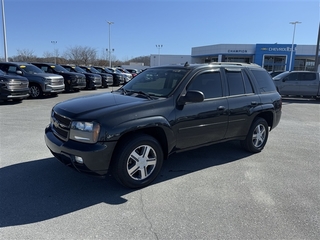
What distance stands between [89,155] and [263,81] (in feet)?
13.6

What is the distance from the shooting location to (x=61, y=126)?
3.72 m

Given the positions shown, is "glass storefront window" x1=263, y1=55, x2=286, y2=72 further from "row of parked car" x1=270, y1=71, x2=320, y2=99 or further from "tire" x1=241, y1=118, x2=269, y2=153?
"tire" x1=241, y1=118, x2=269, y2=153

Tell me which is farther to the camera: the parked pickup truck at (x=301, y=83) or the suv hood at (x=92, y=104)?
the parked pickup truck at (x=301, y=83)

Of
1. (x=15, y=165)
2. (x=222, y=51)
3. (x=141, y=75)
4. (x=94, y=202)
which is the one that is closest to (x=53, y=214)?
(x=94, y=202)

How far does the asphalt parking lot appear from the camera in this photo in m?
2.87

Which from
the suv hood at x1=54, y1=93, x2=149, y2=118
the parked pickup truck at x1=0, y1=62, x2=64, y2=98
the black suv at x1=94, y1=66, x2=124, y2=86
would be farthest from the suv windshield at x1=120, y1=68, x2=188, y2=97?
the black suv at x1=94, y1=66, x2=124, y2=86

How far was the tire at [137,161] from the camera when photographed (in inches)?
139

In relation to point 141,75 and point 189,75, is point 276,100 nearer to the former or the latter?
point 189,75

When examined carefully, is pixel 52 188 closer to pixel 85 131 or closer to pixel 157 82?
pixel 85 131

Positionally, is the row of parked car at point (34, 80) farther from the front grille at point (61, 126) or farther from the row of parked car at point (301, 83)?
the row of parked car at point (301, 83)

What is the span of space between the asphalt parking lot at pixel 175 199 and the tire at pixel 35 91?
8.16 meters

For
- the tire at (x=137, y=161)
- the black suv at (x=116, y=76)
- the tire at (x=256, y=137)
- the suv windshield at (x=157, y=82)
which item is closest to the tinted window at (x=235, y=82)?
the tire at (x=256, y=137)

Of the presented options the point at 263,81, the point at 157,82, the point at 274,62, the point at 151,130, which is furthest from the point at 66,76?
the point at 274,62

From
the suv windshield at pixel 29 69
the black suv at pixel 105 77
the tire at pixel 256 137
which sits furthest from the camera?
the black suv at pixel 105 77
